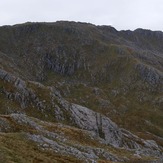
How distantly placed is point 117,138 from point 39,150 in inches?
3142

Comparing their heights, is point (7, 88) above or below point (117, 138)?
above

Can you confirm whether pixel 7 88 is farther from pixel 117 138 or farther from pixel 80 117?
pixel 117 138

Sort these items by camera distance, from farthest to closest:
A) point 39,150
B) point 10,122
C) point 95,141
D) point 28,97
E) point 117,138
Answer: point 28,97 < point 117,138 < point 95,141 < point 10,122 < point 39,150

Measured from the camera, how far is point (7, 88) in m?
140

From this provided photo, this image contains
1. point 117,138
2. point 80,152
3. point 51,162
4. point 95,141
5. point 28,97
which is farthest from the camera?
point 28,97

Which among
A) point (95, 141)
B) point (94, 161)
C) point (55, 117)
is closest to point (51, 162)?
point (94, 161)

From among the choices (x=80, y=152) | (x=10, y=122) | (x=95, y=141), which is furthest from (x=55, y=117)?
(x=80, y=152)

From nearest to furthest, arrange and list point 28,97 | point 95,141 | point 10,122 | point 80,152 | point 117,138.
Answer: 1. point 80,152
2. point 10,122
3. point 95,141
4. point 117,138
5. point 28,97

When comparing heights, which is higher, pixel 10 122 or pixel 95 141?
pixel 10 122

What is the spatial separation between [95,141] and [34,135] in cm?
2385

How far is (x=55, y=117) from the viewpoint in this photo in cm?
13100

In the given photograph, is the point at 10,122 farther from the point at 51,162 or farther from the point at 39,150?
the point at 51,162

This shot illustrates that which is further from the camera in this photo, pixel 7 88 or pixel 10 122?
pixel 7 88

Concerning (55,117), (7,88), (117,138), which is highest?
(7,88)
